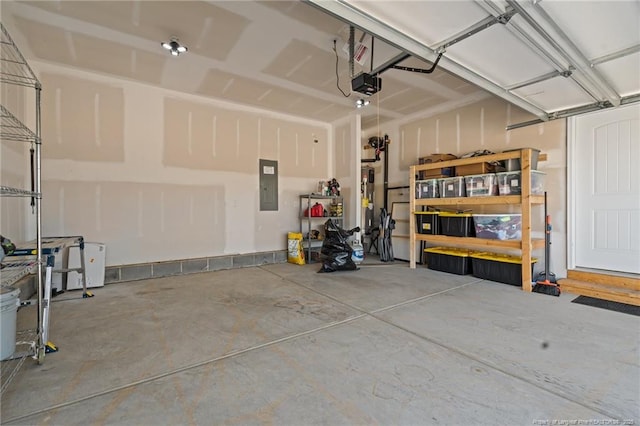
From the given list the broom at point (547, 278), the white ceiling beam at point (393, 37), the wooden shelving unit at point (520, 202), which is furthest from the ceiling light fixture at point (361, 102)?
the broom at point (547, 278)

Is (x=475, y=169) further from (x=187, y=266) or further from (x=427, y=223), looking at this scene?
(x=187, y=266)

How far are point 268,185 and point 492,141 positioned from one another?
13.1ft

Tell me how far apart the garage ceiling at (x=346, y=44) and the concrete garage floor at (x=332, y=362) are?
2.40m

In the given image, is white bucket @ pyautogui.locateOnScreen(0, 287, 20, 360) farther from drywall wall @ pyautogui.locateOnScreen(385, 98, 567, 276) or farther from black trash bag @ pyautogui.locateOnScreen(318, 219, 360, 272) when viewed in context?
drywall wall @ pyautogui.locateOnScreen(385, 98, 567, 276)

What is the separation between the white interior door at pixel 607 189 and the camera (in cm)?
346

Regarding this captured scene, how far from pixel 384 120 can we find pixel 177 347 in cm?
552

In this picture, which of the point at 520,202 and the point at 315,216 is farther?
the point at 315,216

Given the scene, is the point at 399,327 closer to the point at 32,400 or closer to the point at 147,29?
the point at 32,400

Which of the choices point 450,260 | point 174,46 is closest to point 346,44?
point 174,46

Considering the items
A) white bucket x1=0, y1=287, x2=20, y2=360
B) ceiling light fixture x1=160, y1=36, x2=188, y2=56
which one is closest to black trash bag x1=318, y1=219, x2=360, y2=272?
ceiling light fixture x1=160, y1=36, x2=188, y2=56

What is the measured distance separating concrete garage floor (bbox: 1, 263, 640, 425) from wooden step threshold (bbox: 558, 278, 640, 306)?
0.31m

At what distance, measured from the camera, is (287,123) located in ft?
19.3

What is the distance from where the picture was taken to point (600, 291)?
3338 mm

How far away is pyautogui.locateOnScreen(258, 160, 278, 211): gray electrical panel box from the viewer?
18.3 feet
